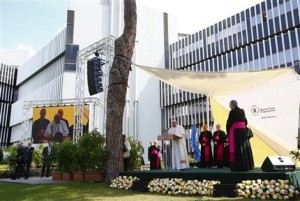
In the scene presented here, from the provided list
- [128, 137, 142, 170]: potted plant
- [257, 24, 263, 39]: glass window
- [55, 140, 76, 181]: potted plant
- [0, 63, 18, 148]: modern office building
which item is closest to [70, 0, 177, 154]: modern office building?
[257, 24, 263, 39]: glass window

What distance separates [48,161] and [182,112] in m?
30.7

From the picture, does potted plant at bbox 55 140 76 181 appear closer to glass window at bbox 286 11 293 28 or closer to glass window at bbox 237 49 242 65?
glass window at bbox 286 11 293 28

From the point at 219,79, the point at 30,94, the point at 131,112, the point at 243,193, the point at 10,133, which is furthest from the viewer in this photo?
the point at 10,133

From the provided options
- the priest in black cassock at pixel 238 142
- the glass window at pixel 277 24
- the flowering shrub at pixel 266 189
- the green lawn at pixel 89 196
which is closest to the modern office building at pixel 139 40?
the glass window at pixel 277 24

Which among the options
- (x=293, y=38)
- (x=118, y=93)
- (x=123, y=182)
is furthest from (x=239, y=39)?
(x=123, y=182)

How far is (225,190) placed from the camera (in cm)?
568

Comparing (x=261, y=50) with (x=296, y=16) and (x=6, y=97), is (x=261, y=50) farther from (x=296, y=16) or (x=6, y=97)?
(x=6, y=97)

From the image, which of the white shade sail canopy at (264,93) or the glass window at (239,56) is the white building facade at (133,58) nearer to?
the glass window at (239,56)

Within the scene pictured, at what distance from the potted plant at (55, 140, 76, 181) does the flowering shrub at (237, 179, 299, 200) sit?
5.88 metres

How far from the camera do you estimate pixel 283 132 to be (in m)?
9.62

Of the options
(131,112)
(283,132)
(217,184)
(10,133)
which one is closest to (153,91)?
(131,112)

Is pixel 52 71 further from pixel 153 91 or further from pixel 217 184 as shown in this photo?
pixel 217 184

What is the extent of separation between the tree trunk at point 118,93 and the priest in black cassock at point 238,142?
315 centimetres

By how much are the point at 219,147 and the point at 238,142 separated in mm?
3212
